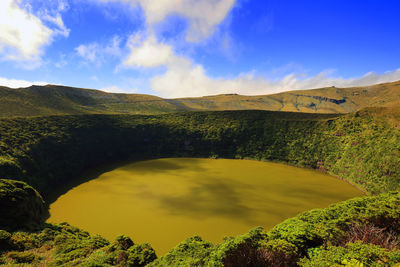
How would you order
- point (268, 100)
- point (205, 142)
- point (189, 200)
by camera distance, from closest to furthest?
point (189, 200) → point (205, 142) → point (268, 100)

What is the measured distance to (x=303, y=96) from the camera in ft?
582

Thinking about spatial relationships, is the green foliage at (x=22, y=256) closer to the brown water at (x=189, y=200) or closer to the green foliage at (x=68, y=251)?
the green foliage at (x=68, y=251)

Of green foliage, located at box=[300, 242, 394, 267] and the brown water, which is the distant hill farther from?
green foliage, located at box=[300, 242, 394, 267]

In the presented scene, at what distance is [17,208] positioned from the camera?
16.7 metres

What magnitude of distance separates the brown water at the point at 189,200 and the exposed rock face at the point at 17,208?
18.1 ft

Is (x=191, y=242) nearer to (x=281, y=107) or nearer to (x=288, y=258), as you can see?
(x=288, y=258)

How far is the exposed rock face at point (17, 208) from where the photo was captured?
16.0 metres

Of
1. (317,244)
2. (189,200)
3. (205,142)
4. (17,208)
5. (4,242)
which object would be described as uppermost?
(205,142)

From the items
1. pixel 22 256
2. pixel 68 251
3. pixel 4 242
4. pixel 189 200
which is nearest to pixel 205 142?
pixel 189 200

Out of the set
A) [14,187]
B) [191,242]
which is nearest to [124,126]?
[14,187]

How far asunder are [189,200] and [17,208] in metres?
18.3

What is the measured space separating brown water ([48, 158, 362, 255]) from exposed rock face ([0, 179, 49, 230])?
5.51 metres

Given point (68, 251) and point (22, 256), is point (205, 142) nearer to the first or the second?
point (68, 251)

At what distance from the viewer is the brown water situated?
21578mm
